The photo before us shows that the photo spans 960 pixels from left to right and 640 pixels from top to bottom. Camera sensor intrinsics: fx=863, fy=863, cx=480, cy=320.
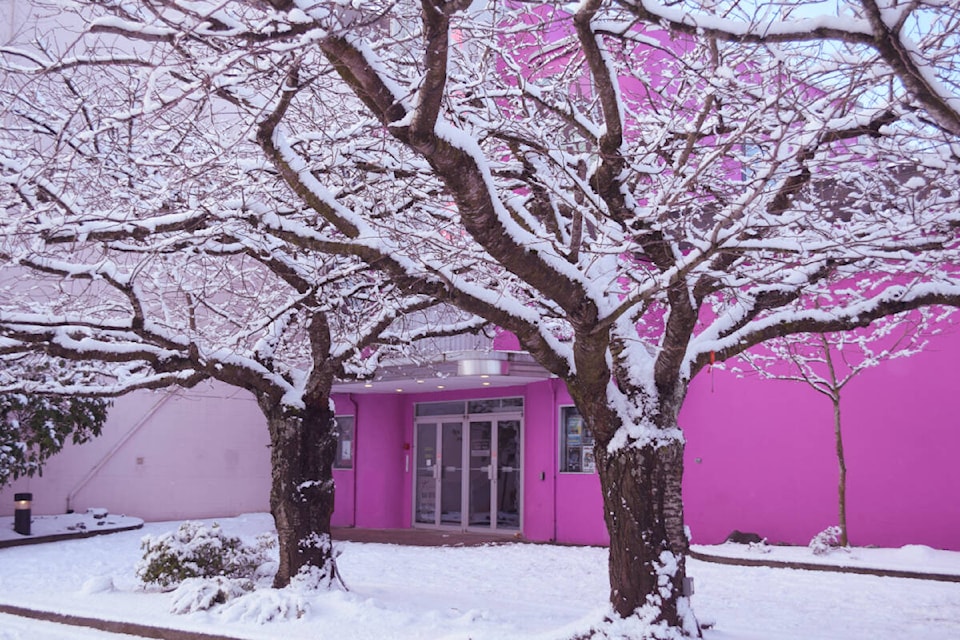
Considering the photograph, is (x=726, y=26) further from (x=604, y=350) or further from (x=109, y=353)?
(x=109, y=353)

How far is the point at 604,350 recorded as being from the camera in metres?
6.47

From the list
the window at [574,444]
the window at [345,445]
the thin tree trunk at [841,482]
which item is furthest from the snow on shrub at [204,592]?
the window at [345,445]

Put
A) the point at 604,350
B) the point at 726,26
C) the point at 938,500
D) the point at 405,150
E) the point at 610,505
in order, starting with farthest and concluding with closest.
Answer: the point at 938,500 < the point at 405,150 < the point at 610,505 < the point at 604,350 < the point at 726,26

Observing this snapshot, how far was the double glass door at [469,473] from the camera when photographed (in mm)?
18344

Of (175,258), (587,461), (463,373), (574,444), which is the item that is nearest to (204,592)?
(175,258)

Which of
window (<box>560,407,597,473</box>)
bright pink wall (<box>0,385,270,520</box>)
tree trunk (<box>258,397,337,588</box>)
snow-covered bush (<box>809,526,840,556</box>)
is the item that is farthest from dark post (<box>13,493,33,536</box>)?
snow-covered bush (<box>809,526,840,556</box>)

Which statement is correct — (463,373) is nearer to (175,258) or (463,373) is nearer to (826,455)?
(826,455)

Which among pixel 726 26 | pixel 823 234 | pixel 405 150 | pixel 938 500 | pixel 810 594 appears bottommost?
pixel 810 594

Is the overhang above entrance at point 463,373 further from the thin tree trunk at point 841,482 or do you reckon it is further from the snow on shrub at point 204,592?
the snow on shrub at point 204,592

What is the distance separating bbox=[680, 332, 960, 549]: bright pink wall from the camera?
12.6m

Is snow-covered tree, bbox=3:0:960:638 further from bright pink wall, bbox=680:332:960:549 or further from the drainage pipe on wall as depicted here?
the drainage pipe on wall

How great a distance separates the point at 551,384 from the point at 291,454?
867cm

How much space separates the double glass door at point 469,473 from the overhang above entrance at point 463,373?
1.02 m

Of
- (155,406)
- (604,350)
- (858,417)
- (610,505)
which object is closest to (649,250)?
(604,350)
